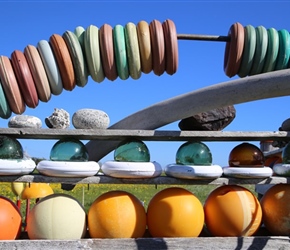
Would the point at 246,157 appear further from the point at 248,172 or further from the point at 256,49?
the point at 256,49

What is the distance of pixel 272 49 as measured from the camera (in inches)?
135

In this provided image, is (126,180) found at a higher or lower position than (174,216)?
higher

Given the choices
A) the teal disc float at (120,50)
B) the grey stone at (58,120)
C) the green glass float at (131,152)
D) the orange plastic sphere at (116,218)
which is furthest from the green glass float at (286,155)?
the grey stone at (58,120)

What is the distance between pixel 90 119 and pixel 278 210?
172cm

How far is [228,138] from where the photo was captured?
11.3ft

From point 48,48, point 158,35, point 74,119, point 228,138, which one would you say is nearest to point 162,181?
point 228,138

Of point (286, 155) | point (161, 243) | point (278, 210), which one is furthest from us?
point (286, 155)

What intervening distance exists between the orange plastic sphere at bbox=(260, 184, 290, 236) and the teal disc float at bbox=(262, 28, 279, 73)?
104 cm

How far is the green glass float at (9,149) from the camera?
3193 mm

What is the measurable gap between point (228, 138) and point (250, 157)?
0.79ft

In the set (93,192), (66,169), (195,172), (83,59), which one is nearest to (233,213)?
(195,172)

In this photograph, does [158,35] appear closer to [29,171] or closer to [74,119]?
[74,119]

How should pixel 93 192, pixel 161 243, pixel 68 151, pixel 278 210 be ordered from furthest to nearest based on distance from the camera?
pixel 93 192, pixel 278 210, pixel 68 151, pixel 161 243

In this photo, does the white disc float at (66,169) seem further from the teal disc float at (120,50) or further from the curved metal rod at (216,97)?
the teal disc float at (120,50)
